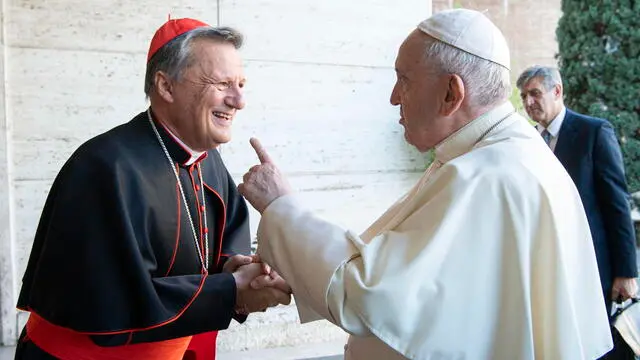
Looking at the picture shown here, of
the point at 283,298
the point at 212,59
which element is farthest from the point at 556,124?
the point at 212,59

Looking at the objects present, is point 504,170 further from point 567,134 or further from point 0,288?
point 0,288

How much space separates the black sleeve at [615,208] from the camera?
388cm

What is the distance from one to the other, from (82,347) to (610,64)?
703cm

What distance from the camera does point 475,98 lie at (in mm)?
1996

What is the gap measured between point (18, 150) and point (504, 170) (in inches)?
149

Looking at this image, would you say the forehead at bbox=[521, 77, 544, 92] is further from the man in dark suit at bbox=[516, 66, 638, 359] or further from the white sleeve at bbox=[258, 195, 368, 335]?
the white sleeve at bbox=[258, 195, 368, 335]

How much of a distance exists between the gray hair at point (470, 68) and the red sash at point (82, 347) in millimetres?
1308

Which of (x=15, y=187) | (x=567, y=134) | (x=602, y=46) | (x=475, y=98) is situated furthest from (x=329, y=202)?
(x=602, y=46)

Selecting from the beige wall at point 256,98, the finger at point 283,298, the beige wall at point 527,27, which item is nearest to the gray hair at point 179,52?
the finger at point 283,298

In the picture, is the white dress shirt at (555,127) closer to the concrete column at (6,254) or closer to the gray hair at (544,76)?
the gray hair at (544,76)

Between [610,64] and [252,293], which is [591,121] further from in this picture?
[610,64]

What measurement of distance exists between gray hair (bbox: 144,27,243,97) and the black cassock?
0.68ft

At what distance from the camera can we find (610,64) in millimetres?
7527

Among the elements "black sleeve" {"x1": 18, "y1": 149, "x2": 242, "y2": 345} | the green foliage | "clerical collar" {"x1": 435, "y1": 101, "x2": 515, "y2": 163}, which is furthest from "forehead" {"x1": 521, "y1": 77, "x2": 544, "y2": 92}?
the green foliage
